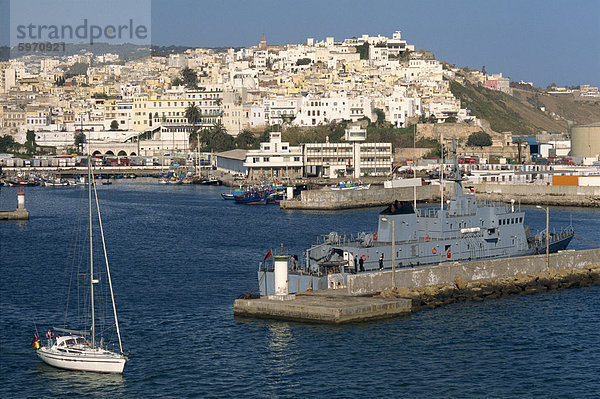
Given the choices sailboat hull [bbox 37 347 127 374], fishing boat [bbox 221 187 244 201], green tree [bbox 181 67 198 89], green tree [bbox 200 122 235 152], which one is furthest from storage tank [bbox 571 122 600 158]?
sailboat hull [bbox 37 347 127 374]

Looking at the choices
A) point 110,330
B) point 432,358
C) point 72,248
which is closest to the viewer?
point 432,358

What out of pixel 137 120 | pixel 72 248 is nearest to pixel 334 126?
pixel 137 120

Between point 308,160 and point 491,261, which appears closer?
point 491,261

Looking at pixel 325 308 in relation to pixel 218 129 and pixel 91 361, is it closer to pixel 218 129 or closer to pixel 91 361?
pixel 91 361

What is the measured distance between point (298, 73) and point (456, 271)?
137m

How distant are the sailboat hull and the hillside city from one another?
80.7 metres

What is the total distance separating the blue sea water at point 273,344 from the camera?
2670 centimetres

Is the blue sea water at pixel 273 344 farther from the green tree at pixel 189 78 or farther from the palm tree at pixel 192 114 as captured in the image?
the green tree at pixel 189 78

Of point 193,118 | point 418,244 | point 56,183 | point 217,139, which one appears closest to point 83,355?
point 418,244

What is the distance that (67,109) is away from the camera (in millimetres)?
168125

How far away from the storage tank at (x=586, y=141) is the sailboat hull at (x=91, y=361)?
328ft

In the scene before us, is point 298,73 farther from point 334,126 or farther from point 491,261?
point 491,261

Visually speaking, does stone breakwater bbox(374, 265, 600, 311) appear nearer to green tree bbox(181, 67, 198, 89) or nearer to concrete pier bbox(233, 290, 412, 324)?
concrete pier bbox(233, 290, 412, 324)

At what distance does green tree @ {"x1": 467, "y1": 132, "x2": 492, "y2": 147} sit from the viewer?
130m
